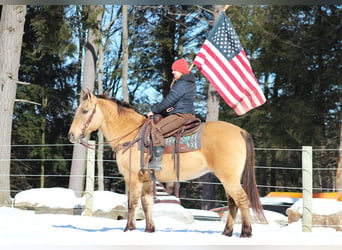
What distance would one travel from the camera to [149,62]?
44.3 ft

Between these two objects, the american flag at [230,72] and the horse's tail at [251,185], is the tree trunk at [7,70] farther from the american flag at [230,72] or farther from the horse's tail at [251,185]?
the horse's tail at [251,185]

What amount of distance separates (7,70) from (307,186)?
18.1 feet

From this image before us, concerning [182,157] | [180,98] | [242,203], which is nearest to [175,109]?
[180,98]

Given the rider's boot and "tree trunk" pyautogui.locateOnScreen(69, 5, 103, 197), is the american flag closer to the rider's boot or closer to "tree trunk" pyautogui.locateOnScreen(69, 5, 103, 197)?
the rider's boot

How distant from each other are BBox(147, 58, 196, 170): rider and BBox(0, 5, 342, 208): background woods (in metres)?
6.67

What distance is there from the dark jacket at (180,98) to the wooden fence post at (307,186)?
1.64 metres

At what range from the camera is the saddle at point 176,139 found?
4754mm

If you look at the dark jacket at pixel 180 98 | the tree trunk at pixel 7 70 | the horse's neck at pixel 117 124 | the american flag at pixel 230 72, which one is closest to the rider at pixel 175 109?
the dark jacket at pixel 180 98

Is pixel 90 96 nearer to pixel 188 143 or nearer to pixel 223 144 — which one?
pixel 188 143

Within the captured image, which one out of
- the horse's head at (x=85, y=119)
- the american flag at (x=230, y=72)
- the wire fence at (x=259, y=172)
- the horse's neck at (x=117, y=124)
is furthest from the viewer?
the wire fence at (x=259, y=172)

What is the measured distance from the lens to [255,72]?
1269 centimetres

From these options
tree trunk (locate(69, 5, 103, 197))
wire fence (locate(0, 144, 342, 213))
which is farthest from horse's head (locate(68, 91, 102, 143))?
wire fence (locate(0, 144, 342, 213))

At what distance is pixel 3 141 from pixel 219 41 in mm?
4489

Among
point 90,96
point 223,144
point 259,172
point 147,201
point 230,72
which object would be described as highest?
point 230,72
